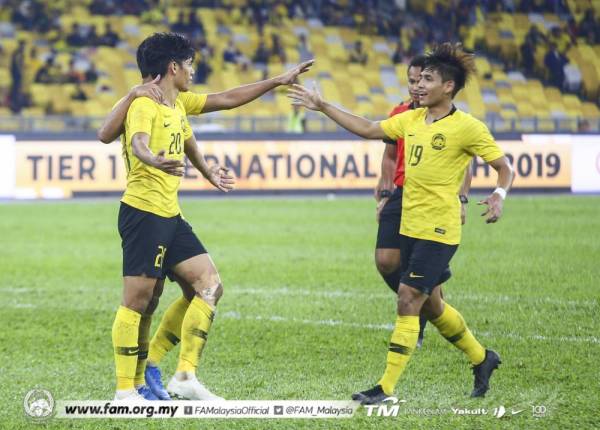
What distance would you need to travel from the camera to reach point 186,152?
6324 mm

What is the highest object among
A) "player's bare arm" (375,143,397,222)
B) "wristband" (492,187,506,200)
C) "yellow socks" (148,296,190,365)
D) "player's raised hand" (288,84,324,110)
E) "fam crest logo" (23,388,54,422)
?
"player's raised hand" (288,84,324,110)

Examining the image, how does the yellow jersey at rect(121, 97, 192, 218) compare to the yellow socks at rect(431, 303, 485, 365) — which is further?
the yellow socks at rect(431, 303, 485, 365)

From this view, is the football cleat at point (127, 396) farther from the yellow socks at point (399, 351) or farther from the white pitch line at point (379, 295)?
the white pitch line at point (379, 295)

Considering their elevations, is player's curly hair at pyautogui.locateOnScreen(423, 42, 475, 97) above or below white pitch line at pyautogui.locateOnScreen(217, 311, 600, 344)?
above

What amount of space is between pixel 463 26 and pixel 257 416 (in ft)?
90.2

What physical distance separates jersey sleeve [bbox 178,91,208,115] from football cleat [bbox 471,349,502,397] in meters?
2.12

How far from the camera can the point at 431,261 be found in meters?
5.97

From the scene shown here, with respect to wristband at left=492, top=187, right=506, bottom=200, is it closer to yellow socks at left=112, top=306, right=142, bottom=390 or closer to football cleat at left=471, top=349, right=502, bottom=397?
football cleat at left=471, top=349, right=502, bottom=397

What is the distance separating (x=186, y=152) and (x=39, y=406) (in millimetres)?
1681

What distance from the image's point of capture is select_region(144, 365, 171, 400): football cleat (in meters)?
6.09

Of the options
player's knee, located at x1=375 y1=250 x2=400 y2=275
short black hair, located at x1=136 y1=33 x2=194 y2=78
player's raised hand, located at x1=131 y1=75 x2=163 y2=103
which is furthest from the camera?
player's knee, located at x1=375 y1=250 x2=400 y2=275

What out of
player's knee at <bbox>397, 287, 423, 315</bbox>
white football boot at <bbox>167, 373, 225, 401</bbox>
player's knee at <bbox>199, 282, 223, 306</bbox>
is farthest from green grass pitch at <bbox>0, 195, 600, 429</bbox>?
player's knee at <bbox>199, 282, 223, 306</bbox>

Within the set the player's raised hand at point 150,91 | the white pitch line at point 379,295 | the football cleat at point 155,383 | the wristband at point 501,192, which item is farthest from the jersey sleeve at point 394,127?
the white pitch line at point 379,295

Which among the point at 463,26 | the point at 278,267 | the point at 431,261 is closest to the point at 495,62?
the point at 463,26
